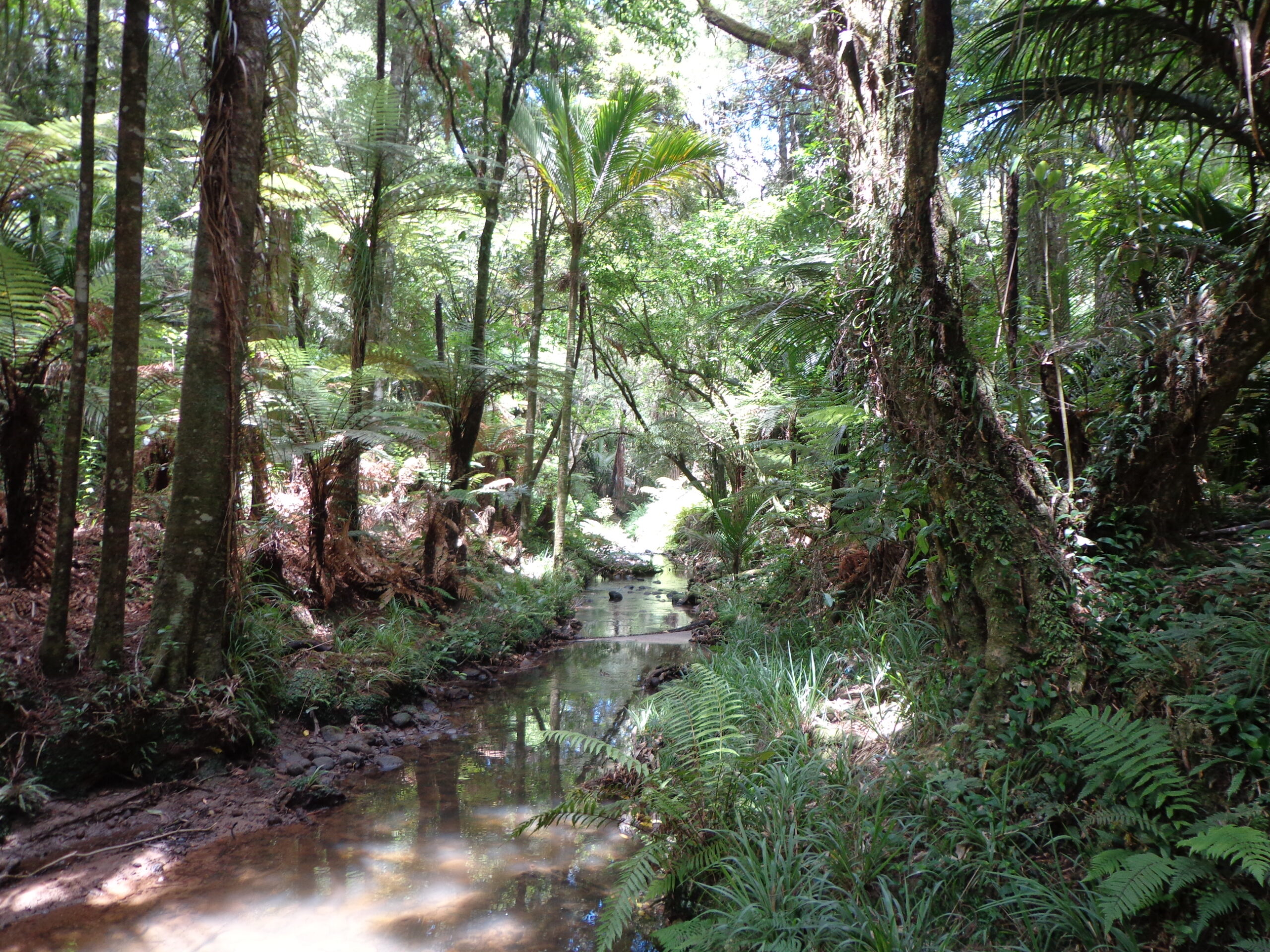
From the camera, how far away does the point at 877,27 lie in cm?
495

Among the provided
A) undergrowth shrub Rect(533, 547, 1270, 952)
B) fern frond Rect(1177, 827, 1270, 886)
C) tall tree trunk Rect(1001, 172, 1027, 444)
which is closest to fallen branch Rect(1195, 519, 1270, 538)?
undergrowth shrub Rect(533, 547, 1270, 952)

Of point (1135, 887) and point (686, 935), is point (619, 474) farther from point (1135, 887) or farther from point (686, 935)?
point (1135, 887)

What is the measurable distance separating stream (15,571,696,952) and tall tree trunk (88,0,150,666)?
1515 millimetres

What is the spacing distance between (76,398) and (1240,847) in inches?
227

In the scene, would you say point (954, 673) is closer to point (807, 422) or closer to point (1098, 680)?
point (1098, 680)

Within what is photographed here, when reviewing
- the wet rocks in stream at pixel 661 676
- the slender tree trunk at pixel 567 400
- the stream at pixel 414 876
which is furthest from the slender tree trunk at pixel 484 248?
the stream at pixel 414 876

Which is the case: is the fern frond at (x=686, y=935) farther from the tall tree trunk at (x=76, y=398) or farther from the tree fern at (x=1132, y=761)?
the tall tree trunk at (x=76, y=398)

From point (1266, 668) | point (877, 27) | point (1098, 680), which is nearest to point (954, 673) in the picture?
point (1098, 680)

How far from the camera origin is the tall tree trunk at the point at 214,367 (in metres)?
4.39

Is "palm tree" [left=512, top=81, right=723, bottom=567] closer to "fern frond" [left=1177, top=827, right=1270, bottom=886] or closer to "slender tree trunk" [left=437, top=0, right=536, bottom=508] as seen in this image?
"slender tree trunk" [left=437, top=0, right=536, bottom=508]

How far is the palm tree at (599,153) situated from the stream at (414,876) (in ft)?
17.5

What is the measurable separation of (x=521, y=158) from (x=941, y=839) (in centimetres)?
1071

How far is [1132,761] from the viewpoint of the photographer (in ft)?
8.58

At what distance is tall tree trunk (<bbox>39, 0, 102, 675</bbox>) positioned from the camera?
4066 millimetres
